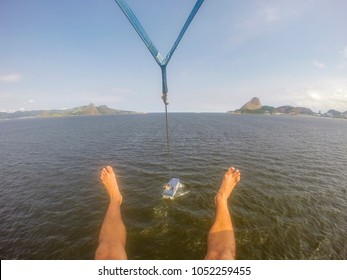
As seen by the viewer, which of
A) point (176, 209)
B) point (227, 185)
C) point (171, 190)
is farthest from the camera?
point (171, 190)

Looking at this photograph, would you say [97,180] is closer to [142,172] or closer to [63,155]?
[142,172]

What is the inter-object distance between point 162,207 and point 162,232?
3.12 meters

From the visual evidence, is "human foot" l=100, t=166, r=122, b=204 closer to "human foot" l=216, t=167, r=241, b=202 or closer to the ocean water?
"human foot" l=216, t=167, r=241, b=202

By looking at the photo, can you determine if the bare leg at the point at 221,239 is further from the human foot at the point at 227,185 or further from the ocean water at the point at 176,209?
the ocean water at the point at 176,209

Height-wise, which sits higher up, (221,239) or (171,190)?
(221,239)

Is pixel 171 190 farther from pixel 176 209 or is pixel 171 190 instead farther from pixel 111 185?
pixel 111 185

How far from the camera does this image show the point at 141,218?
47.7 ft

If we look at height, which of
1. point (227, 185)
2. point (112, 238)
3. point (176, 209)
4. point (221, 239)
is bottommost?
point (176, 209)

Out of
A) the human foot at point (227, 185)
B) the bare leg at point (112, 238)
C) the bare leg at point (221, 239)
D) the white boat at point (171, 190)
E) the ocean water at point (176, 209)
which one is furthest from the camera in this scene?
the white boat at point (171, 190)

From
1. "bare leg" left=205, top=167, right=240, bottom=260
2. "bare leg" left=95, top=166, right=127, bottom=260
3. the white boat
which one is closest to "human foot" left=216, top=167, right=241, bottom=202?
"bare leg" left=205, top=167, right=240, bottom=260

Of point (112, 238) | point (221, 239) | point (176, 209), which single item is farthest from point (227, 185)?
point (176, 209)

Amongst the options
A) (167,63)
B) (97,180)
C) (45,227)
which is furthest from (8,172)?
(167,63)

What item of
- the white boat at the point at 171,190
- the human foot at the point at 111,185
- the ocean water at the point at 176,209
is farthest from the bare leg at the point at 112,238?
the white boat at the point at 171,190

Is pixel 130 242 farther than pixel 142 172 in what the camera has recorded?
No
